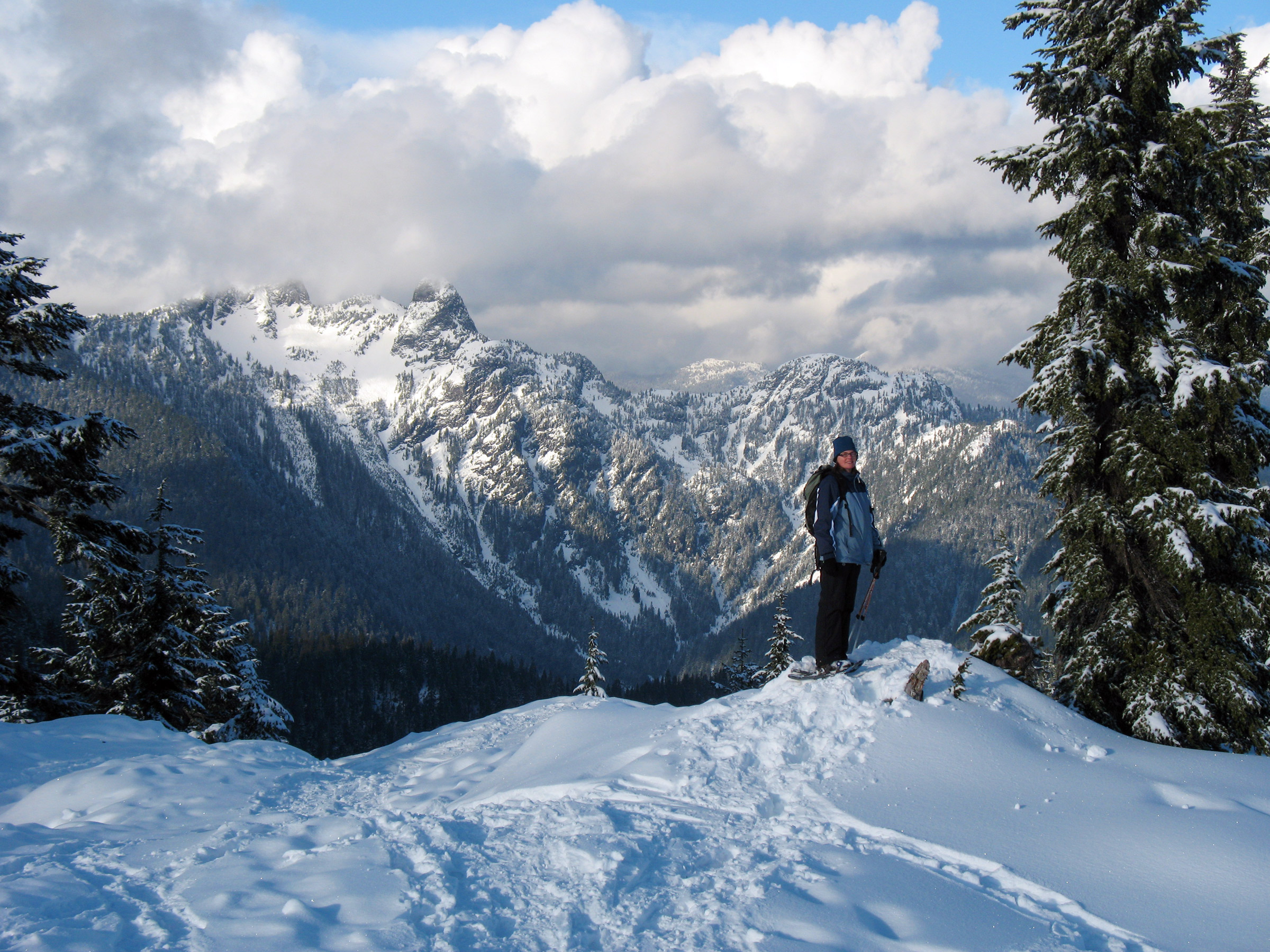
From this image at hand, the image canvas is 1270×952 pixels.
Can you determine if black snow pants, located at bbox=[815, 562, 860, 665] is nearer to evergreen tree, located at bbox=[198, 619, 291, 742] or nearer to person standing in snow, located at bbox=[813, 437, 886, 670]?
person standing in snow, located at bbox=[813, 437, 886, 670]

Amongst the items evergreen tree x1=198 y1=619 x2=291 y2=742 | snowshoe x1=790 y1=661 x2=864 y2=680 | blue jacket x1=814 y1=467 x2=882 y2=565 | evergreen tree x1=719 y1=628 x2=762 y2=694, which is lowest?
evergreen tree x1=719 y1=628 x2=762 y2=694

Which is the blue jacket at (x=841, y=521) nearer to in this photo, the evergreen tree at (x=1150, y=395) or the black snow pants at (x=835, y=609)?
the black snow pants at (x=835, y=609)

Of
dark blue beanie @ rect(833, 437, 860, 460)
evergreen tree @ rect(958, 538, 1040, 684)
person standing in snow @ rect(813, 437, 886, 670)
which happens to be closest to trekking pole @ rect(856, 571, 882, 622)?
person standing in snow @ rect(813, 437, 886, 670)

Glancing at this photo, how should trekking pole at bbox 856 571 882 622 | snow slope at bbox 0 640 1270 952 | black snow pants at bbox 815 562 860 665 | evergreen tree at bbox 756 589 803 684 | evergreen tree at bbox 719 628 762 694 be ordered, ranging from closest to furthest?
snow slope at bbox 0 640 1270 952 < black snow pants at bbox 815 562 860 665 < trekking pole at bbox 856 571 882 622 < evergreen tree at bbox 756 589 803 684 < evergreen tree at bbox 719 628 762 694

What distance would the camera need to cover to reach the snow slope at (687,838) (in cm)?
419

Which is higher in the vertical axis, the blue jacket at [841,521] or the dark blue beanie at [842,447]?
the dark blue beanie at [842,447]

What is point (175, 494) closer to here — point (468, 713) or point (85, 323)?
point (468, 713)

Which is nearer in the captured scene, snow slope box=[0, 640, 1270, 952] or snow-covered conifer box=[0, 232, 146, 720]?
snow slope box=[0, 640, 1270, 952]

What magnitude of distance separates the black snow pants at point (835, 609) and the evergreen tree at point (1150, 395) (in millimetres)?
4120

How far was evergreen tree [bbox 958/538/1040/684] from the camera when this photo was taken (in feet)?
39.4

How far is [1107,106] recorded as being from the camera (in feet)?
35.3

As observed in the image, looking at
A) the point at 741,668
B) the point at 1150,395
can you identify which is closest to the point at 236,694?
the point at 1150,395

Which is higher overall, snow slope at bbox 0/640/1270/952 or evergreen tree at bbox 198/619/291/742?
snow slope at bbox 0/640/1270/952

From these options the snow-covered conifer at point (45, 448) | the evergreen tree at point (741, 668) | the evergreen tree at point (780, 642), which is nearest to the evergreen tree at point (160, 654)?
the snow-covered conifer at point (45, 448)
